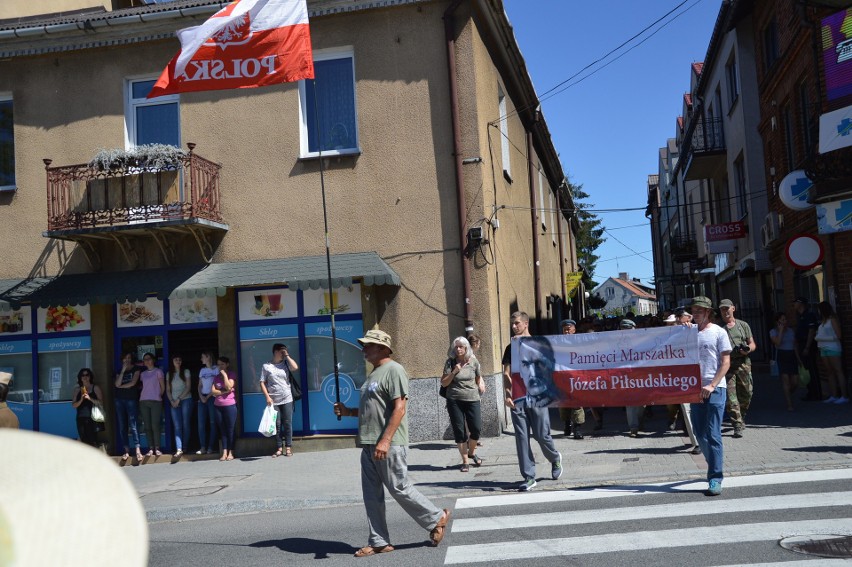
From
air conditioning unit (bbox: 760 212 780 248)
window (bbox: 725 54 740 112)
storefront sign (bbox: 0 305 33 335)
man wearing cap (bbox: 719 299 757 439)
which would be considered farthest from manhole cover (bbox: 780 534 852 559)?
window (bbox: 725 54 740 112)

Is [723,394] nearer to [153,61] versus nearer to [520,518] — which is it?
[520,518]

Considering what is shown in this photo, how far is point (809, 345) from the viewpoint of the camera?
1359 centimetres

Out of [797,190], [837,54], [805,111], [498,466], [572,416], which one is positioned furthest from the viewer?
[805,111]

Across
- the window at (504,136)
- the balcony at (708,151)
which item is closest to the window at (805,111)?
the window at (504,136)

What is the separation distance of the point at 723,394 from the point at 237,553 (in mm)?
4662

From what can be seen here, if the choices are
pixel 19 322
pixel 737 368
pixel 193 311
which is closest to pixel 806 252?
pixel 737 368

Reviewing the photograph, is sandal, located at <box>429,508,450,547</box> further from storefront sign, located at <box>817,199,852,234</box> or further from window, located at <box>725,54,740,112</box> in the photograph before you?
window, located at <box>725,54,740,112</box>

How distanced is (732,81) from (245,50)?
1834 cm

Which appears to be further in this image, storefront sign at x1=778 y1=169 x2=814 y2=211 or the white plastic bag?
storefront sign at x1=778 y1=169 x2=814 y2=211

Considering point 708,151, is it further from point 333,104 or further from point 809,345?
point 333,104

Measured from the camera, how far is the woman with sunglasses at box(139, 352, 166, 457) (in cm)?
1327

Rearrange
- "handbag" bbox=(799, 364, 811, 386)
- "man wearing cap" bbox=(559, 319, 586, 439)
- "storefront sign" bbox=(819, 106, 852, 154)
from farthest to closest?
"handbag" bbox=(799, 364, 811, 386), "storefront sign" bbox=(819, 106, 852, 154), "man wearing cap" bbox=(559, 319, 586, 439)

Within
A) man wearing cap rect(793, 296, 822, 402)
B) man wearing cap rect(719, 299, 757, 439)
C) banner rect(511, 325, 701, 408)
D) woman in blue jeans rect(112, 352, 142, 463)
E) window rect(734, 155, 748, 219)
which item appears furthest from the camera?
window rect(734, 155, 748, 219)

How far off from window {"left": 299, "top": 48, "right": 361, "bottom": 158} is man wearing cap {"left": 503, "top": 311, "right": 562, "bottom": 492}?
5691 millimetres
